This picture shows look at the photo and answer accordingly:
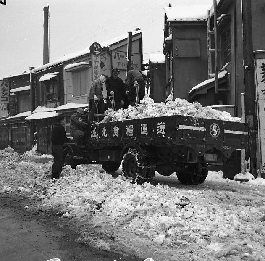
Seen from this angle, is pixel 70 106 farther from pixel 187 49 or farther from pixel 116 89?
pixel 116 89

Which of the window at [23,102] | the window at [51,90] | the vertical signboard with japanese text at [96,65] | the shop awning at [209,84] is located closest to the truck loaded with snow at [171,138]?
the shop awning at [209,84]

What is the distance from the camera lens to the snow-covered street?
4.36m

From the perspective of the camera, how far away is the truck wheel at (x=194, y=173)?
972 centimetres

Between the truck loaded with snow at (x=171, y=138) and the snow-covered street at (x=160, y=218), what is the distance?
2.49ft

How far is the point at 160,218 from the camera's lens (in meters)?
5.36

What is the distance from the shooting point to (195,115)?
8.34 m

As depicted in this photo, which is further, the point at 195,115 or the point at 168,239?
the point at 195,115

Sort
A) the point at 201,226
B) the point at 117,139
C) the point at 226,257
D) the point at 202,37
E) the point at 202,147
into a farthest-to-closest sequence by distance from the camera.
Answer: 1. the point at 202,37
2. the point at 117,139
3. the point at 202,147
4. the point at 201,226
5. the point at 226,257

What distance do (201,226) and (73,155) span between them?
6518 millimetres

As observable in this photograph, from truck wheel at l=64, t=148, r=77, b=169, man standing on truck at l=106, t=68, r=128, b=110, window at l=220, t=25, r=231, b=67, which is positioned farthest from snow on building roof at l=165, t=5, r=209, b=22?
truck wheel at l=64, t=148, r=77, b=169

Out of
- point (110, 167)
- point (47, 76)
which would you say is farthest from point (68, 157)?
point (47, 76)

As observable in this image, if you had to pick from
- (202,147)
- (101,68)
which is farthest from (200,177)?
(101,68)

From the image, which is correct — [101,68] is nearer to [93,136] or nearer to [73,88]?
[73,88]

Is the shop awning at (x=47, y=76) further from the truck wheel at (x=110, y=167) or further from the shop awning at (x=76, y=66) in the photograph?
the truck wheel at (x=110, y=167)
